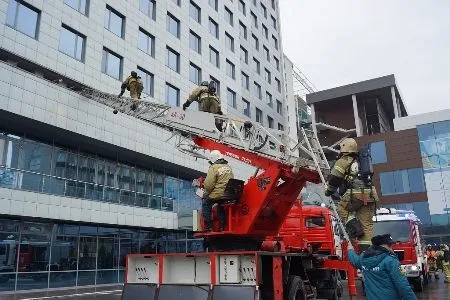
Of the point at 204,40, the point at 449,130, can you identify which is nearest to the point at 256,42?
the point at 204,40

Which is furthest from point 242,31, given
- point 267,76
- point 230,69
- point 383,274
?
point 383,274

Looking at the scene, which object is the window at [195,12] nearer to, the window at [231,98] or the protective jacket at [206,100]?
the window at [231,98]

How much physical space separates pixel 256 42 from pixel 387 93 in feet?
82.9

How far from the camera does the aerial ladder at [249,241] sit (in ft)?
22.7

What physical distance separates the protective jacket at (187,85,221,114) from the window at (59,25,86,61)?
11624 mm

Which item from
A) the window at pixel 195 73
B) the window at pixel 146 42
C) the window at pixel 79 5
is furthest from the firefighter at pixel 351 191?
the window at pixel 195 73

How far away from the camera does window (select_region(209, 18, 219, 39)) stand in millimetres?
32672

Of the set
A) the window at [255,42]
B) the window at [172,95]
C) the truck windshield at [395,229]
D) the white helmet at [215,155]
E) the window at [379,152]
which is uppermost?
the window at [255,42]

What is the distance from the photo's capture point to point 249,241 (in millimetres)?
8242

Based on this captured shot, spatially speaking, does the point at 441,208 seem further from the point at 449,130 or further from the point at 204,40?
the point at 204,40

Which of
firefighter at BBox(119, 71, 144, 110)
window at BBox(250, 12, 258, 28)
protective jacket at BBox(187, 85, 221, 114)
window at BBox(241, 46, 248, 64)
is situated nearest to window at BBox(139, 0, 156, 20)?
→ firefighter at BBox(119, 71, 144, 110)

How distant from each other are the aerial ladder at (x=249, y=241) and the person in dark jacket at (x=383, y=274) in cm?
186

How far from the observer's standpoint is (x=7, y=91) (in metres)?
16.0

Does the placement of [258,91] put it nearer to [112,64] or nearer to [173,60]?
[173,60]
